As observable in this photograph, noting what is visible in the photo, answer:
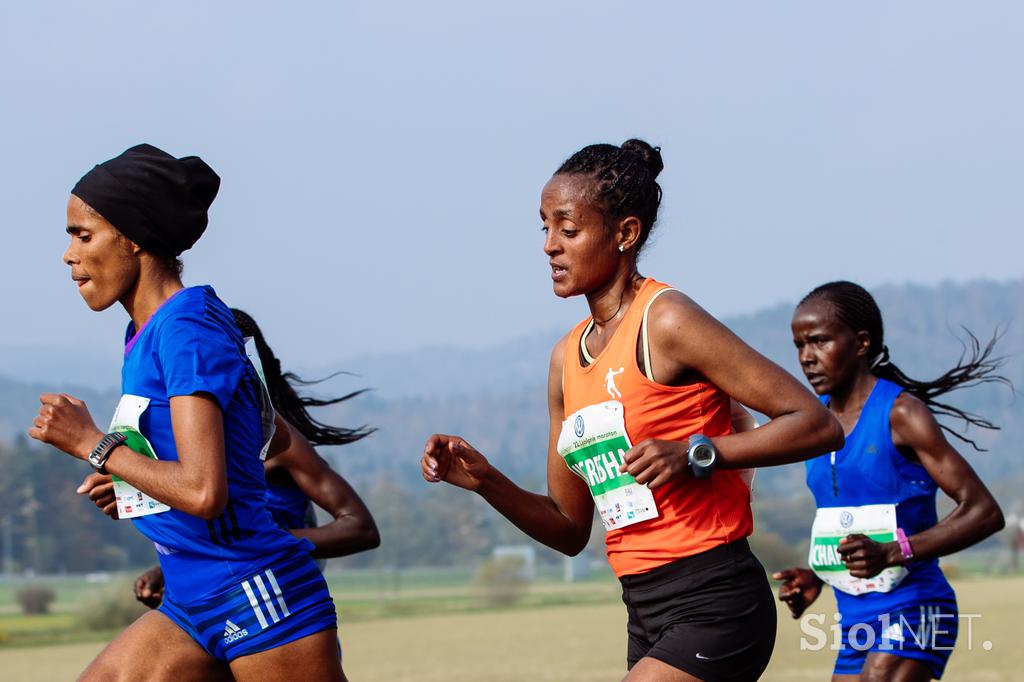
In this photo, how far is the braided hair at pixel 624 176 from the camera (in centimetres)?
445

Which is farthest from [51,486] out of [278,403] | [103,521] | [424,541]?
[278,403]

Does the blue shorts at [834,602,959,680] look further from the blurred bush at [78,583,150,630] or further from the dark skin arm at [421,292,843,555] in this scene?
the blurred bush at [78,583,150,630]

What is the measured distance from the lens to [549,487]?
4.81 metres

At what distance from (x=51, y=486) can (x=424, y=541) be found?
2875 cm

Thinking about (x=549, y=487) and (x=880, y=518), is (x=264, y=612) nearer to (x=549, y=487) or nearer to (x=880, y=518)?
(x=549, y=487)

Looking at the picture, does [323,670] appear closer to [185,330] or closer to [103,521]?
[185,330]

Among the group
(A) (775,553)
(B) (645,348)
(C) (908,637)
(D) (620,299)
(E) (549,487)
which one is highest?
(D) (620,299)

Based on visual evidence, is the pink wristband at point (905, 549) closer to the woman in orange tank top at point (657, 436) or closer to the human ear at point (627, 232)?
the woman in orange tank top at point (657, 436)

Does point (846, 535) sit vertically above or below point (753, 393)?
below

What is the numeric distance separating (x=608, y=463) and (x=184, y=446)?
4.00 feet

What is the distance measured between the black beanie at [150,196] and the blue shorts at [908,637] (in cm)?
313

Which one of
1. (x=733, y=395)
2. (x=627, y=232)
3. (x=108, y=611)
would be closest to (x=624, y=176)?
(x=627, y=232)

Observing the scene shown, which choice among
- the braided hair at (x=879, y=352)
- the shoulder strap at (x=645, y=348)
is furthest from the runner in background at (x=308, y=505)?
the braided hair at (x=879, y=352)

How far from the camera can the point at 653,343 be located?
4234mm
